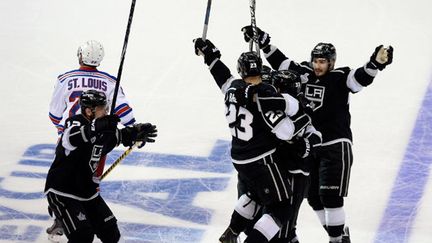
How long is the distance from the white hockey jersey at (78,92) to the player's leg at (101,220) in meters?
0.64

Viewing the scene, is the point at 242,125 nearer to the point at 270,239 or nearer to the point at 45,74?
the point at 270,239

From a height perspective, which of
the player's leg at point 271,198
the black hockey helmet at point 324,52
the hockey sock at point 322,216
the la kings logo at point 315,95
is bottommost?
the hockey sock at point 322,216

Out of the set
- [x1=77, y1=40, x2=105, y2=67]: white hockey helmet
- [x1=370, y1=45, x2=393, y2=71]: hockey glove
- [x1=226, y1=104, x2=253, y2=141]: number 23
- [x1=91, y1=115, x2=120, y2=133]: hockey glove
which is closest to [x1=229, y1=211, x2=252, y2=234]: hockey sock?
[x1=226, y1=104, x2=253, y2=141]: number 23

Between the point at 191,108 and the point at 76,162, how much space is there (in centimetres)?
277

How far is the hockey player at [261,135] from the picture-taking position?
20.1 feet

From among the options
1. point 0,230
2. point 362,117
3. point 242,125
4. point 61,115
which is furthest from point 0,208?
point 362,117

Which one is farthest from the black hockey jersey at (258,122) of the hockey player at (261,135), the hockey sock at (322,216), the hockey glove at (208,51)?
the hockey sock at (322,216)

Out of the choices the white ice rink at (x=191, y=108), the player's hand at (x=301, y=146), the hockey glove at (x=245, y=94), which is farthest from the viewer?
the white ice rink at (x=191, y=108)

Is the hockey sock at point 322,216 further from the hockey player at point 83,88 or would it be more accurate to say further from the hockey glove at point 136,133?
the hockey player at point 83,88

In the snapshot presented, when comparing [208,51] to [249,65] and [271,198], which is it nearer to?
[249,65]

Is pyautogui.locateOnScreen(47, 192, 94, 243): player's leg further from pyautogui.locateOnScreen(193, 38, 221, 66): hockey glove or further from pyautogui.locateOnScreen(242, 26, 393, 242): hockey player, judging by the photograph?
pyautogui.locateOnScreen(242, 26, 393, 242): hockey player

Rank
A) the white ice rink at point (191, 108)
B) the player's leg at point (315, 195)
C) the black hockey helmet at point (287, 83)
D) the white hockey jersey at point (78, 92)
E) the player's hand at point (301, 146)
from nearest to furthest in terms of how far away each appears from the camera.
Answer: the player's hand at point (301, 146), the black hockey helmet at point (287, 83), the player's leg at point (315, 195), the white hockey jersey at point (78, 92), the white ice rink at point (191, 108)

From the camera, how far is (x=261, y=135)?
6262 millimetres

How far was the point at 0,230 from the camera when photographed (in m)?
7.29
